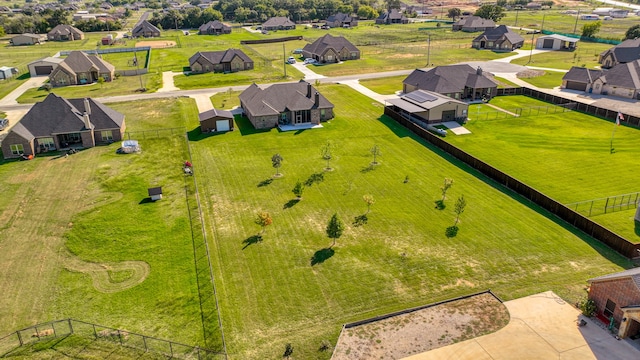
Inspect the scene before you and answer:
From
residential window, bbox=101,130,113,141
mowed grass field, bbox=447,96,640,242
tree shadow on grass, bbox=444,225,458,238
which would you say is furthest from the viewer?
residential window, bbox=101,130,113,141

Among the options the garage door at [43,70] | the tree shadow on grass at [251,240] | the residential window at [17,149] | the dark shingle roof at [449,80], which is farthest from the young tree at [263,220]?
the garage door at [43,70]

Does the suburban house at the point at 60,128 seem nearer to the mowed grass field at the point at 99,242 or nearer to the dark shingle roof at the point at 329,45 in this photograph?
the mowed grass field at the point at 99,242

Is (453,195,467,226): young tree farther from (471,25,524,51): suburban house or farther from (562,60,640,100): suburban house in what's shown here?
(471,25,524,51): suburban house

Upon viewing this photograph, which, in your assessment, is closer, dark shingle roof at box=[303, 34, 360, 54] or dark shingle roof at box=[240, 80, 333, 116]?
dark shingle roof at box=[240, 80, 333, 116]

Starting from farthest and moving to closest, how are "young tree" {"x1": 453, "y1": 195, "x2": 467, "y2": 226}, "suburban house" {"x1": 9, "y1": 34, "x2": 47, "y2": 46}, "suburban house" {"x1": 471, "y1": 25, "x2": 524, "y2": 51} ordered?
"suburban house" {"x1": 9, "y1": 34, "x2": 47, "y2": 46}, "suburban house" {"x1": 471, "y1": 25, "x2": 524, "y2": 51}, "young tree" {"x1": 453, "y1": 195, "x2": 467, "y2": 226}

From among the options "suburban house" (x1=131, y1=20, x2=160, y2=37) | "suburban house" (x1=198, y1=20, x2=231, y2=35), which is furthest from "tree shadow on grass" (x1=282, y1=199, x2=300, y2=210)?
"suburban house" (x1=131, y1=20, x2=160, y2=37)

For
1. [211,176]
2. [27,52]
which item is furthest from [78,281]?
[27,52]

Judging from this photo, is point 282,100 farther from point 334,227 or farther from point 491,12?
point 491,12
